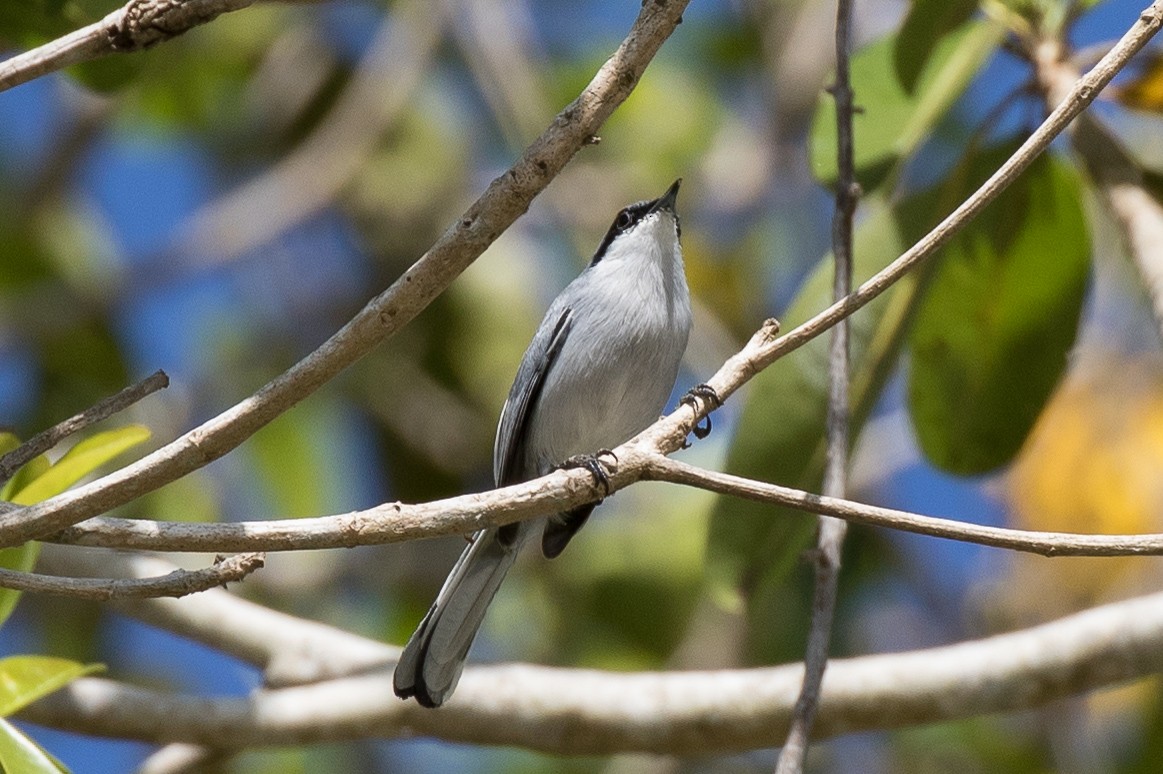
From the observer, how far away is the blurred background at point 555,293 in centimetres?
396

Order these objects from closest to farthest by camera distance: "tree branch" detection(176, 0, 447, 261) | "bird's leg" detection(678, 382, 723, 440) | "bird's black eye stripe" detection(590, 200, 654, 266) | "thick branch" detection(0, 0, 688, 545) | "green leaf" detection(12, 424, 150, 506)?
"thick branch" detection(0, 0, 688, 545), "bird's leg" detection(678, 382, 723, 440), "green leaf" detection(12, 424, 150, 506), "bird's black eye stripe" detection(590, 200, 654, 266), "tree branch" detection(176, 0, 447, 261)

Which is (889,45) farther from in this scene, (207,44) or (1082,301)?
(207,44)

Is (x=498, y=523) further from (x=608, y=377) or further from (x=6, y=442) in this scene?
(x=608, y=377)

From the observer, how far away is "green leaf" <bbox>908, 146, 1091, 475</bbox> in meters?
3.92

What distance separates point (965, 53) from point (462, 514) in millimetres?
2567

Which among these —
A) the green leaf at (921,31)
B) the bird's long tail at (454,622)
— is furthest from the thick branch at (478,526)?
the green leaf at (921,31)

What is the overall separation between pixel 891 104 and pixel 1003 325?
0.73 m

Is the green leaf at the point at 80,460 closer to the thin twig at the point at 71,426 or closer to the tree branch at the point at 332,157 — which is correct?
the thin twig at the point at 71,426

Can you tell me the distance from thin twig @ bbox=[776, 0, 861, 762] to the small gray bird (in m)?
0.81

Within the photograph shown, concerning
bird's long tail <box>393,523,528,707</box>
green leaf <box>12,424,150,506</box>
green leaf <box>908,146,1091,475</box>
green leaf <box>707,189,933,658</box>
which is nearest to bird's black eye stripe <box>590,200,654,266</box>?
green leaf <box>707,189,933,658</box>

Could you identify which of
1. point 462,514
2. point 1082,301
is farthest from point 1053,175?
point 462,514

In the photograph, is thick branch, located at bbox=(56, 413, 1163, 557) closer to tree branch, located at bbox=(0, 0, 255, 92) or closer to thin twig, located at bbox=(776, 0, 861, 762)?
thin twig, located at bbox=(776, 0, 861, 762)

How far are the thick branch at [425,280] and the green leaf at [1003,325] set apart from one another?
2.07m

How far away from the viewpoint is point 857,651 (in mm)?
5969
